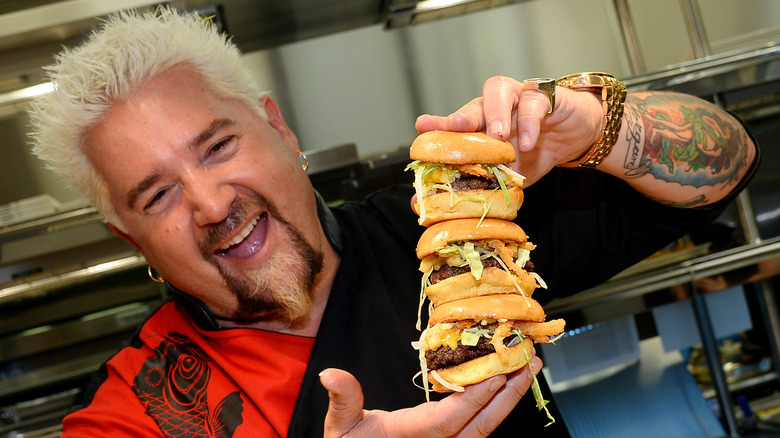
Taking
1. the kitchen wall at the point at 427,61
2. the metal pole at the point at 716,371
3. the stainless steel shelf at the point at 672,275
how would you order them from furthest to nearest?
the kitchen wall at the point at 427,61 < the metal pole at the point at 716,371 < the stainless steel shelf at the point at 672,275

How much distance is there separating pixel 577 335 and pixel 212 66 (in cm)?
204

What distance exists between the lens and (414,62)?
3.53m

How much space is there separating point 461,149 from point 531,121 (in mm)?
174

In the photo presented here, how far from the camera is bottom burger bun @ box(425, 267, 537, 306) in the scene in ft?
3.98

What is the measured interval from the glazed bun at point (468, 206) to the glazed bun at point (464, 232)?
12mm

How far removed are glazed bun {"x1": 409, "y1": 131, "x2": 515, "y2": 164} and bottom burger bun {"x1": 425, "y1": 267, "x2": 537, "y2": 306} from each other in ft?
0.70

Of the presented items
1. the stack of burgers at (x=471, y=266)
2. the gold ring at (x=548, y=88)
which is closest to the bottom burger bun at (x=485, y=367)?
the stack of burgers at (x=471, y=266)

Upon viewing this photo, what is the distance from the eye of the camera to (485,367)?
1.14m

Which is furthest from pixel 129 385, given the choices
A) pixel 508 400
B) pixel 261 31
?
pixel 261 31

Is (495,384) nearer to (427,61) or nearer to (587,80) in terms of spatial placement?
(587,80)

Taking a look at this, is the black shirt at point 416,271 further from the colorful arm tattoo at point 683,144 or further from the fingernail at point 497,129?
the fingernail at point 497,129

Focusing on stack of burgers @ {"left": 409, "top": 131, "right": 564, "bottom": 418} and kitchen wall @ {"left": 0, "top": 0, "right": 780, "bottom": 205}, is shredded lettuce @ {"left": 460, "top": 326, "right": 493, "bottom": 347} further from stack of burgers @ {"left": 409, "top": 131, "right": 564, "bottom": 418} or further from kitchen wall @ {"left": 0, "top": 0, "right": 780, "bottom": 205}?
kitchen wall @ {"left": 0, "top": 0, "right": 780, "bottom": 205}

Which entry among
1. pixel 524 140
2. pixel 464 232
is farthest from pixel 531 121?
pixel 464 232

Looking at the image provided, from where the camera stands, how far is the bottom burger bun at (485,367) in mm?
1140
